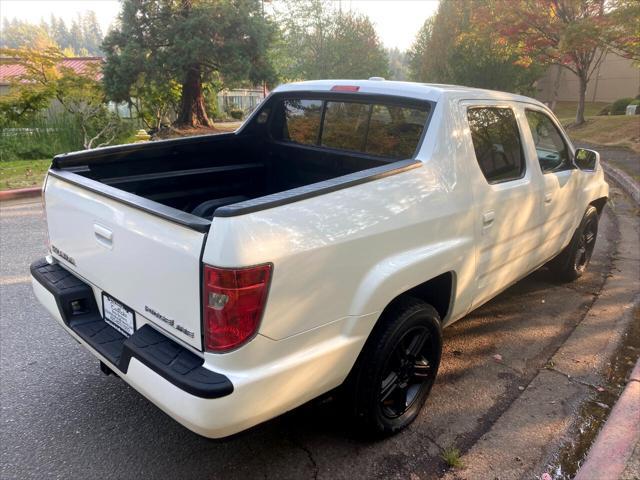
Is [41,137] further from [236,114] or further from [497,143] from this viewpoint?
[236,114]

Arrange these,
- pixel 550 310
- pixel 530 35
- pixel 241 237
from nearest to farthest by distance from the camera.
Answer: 1. pixel 241 237
2. pixel 550 310
3. pixel 530 35

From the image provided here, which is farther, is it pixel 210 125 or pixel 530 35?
pixel 210 125

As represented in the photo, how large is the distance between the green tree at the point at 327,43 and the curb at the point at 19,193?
67.5 ft

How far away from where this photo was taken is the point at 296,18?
1145 inches

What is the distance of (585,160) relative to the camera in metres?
4.48

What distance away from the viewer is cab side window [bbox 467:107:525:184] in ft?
10.2

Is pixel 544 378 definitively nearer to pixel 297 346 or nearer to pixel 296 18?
pixel 297 346

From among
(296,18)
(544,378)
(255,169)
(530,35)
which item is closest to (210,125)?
(296,18)

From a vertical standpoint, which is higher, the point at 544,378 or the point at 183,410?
the point at 183,410

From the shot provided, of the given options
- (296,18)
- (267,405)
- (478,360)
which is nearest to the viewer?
(267,405)

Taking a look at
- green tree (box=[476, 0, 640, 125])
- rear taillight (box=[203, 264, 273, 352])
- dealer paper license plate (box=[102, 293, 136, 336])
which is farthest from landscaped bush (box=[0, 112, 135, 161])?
green tree (box=[476, 0, 640, 125])

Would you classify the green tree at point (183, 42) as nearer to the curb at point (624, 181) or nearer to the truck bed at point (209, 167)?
the curb at point (624, 181)

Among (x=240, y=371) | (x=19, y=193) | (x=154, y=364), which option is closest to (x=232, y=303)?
(x=240, y=371)

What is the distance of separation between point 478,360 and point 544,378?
1.46 feet
